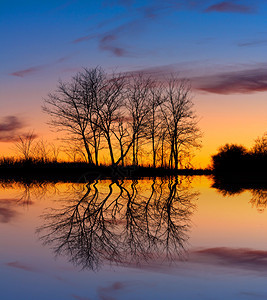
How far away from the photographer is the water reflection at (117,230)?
4590mm

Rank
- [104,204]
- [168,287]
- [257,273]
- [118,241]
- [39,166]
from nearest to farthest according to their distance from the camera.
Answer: [168,287], [257,273], [118,241], [104,204], [39,166]

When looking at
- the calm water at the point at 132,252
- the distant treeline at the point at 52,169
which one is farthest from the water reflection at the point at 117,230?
the distant treeline at the point at 52,169

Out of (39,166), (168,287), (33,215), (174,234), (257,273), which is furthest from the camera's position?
(39,166)

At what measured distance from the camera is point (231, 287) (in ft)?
11.3

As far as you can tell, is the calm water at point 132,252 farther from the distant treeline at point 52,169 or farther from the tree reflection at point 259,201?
the distant treeline at point 52,169

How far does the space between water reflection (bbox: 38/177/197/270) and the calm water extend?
1 cm

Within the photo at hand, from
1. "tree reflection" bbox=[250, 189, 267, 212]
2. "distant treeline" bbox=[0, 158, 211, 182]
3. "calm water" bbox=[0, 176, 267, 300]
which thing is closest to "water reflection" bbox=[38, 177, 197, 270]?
"calm water" bbox=[0, 176, 267, 300]

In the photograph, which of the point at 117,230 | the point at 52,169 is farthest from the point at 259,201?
the point at 52,169

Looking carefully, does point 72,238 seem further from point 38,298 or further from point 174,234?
point 38,298

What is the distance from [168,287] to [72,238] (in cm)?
227

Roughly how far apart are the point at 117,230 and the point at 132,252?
1.34 metres

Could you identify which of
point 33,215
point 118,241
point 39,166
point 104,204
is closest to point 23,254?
point 118,241

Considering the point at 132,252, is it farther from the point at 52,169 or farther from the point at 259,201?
the point at 52,169

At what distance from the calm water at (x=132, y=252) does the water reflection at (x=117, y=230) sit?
0.01 meters
